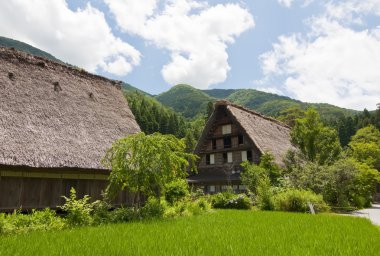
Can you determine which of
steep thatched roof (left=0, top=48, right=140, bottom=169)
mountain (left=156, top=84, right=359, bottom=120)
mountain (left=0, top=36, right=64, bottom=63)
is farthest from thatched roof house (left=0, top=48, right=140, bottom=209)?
mountain (left=0, top=36, right=64, bottom=63)

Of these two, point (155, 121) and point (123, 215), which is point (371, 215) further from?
point (155, 121)

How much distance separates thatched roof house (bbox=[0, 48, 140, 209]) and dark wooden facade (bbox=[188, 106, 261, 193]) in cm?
1166

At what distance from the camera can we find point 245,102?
160 meters

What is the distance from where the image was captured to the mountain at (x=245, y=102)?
433 feet

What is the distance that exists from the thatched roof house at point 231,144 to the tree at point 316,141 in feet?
8.54

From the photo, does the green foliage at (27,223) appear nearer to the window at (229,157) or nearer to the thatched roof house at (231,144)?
the thatched roof house at (231,144)

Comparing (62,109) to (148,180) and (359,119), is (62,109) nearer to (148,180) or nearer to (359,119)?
(148,180)

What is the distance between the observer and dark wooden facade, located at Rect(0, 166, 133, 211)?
13.7m

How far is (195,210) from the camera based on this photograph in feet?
50.7

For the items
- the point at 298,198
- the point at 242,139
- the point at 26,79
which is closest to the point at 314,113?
the point at 242,139

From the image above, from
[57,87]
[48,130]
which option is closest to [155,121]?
[57,87]

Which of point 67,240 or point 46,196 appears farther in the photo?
point 46,196

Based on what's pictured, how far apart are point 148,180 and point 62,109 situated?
708 centimetres

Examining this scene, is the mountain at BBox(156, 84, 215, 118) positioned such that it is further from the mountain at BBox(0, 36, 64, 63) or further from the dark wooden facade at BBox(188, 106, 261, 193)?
the dark wooden facade at BBox(188, 106, 261, 193)
